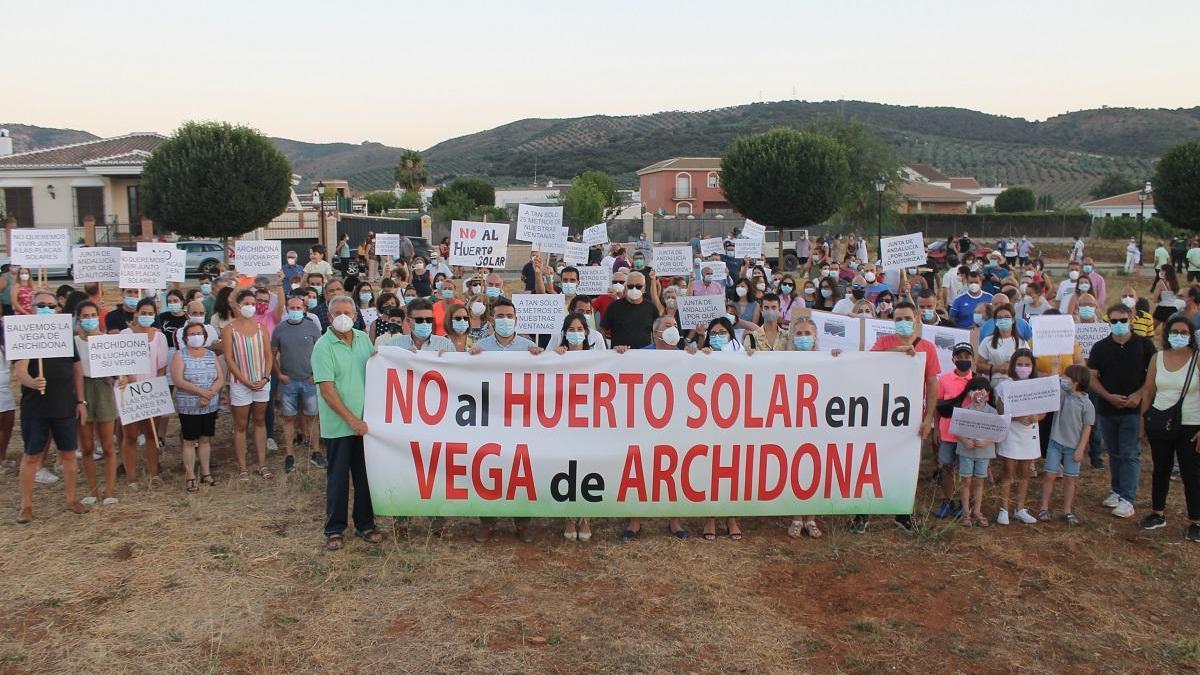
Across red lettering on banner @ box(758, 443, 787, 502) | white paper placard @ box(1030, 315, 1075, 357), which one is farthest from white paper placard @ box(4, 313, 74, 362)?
white paper placard @ box(1030, 315, 1075, 357)

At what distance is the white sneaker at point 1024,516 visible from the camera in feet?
24.3

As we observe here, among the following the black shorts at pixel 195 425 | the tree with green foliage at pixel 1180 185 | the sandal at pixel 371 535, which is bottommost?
the sandal at pixel 371 535

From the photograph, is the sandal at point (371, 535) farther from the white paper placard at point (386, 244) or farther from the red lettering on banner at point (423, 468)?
the white paper placard at point (386, 244)

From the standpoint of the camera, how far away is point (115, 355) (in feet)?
25.8

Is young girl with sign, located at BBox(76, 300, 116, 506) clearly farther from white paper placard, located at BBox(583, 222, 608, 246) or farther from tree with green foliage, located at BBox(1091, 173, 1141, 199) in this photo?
tree with green foliage, located at BBox(1091, 173, 1141, 199)

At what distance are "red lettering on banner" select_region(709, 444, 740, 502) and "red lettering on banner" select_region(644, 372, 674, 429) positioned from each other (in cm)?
44

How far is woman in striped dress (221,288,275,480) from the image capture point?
8453 mm

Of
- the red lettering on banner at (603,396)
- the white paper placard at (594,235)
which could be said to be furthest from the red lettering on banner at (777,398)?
the white paper placard at (594,235)

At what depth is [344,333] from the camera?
269 inches

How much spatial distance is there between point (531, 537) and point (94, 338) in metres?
4.01

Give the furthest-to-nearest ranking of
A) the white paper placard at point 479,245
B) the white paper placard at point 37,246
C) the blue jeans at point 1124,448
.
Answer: the white paper placard at point 479,245
the white paper placard at point 37,246
the blue jeans at point 1124,448

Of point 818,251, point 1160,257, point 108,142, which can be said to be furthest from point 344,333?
point 108,142

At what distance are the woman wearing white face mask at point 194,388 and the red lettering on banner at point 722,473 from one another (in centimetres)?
449

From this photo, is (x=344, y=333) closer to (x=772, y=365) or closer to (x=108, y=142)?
(x=772, y=365)
